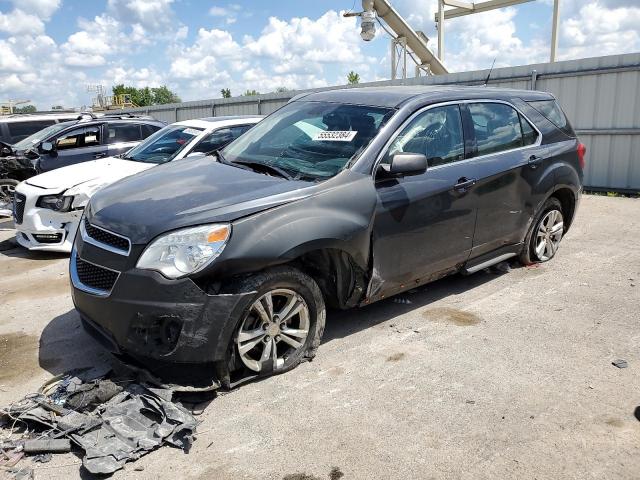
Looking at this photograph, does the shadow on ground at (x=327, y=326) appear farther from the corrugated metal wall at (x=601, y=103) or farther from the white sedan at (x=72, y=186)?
the corrugated metal wall at (x=601, y=103)

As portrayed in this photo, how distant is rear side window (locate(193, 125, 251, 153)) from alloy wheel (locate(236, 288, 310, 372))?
410 cm

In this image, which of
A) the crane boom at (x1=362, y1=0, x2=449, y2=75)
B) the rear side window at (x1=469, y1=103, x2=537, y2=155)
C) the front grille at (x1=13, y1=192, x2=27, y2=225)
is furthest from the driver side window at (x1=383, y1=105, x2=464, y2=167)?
the crane boom at (x1=362, y1=0, x2=449, y2=75)

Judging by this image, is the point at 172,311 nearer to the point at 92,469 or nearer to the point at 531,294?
the point at 92,469

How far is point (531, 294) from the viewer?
17.0ft

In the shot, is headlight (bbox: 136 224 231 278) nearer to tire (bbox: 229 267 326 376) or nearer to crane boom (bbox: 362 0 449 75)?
tire (bbox: 229 267 326 376)

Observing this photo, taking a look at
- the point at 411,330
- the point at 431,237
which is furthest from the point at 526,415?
the point at 431,237

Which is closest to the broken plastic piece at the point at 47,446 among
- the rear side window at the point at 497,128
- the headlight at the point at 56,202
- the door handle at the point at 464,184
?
the door handle at the point at 464,184

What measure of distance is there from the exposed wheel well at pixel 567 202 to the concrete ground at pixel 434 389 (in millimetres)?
854

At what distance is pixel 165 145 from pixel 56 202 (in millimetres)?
1675

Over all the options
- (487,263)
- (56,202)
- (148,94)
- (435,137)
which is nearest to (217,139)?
(56,202)

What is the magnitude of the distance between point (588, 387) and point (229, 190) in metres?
2.66

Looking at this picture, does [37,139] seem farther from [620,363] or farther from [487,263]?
[620,363]

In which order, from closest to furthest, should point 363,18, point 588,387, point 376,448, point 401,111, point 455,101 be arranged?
point 376,448 → point 588,387 → point 401,111 → point 455,101 → point 363,18

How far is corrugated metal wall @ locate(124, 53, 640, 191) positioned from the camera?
34.0ft
